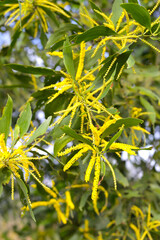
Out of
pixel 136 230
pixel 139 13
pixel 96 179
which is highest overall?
pixel 139 13

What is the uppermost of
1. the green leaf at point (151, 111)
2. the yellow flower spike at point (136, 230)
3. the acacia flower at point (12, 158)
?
the acacia flower at point (12, 158)

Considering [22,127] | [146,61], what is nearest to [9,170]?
[22,127]

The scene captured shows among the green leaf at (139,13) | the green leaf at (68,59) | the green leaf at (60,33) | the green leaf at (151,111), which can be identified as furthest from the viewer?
the green leaf at (151,111)

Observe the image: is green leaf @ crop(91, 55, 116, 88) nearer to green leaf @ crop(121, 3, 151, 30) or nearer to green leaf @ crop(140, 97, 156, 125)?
green leaf @ crop(121, 3, 151, 30)

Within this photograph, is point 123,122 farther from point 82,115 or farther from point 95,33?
point 95,33

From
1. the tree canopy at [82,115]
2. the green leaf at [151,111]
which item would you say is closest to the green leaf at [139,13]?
the tree canopy at [82,115]

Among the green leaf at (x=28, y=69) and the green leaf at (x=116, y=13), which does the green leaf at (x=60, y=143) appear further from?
the green leaf at (x=116, y=13)

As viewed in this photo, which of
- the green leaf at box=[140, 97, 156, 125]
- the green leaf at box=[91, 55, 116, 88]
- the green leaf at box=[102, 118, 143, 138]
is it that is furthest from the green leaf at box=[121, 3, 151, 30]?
the green leaf at box=[140, 97, 156, 125]

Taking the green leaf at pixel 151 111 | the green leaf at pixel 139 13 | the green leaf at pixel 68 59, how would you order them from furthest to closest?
the green leaf at pixel 151 111
the green leaf at pixel 68 59
the green leaf at pixel 139 13

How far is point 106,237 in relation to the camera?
4.85ft

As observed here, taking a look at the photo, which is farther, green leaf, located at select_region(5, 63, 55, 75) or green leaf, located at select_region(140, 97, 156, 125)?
green leaf, located at select_region(140, 97, 156, 125)

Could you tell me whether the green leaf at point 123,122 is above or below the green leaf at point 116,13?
below

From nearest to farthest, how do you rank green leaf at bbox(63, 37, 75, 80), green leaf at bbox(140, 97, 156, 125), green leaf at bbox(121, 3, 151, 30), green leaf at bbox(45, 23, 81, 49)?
green leaf at bbox(121, 3, 151, 30) → green leaf at bbox(63, 37, 75, 80) → green leaf at bbox(45, 23, 81, 49) → green leaf at bbox(140, 97, 156, 125)

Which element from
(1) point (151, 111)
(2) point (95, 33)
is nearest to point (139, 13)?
(2) point (95, 33)
